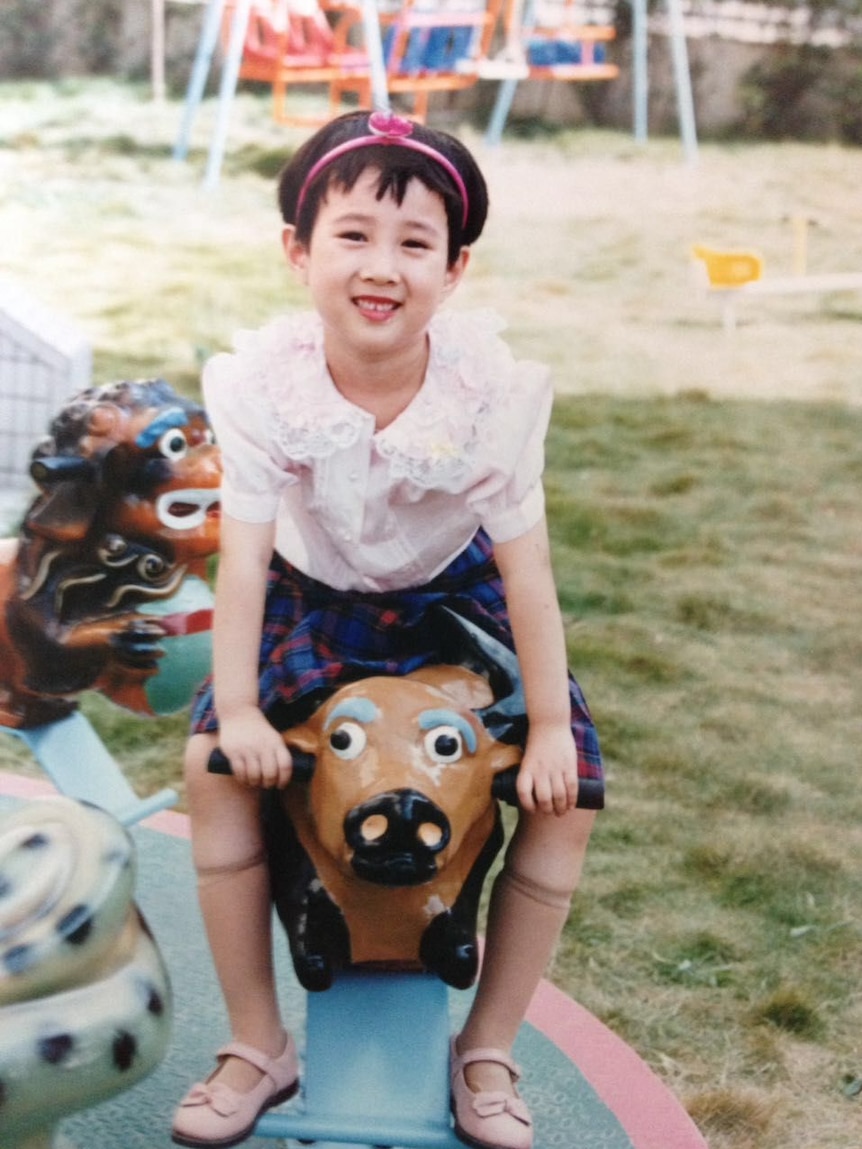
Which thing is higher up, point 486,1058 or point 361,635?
point 361,635

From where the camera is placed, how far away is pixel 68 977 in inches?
50.9

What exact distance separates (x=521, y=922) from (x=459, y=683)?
26 centimetres

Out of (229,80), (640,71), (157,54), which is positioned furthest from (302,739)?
(640,71)

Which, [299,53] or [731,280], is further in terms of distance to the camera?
[299,53]

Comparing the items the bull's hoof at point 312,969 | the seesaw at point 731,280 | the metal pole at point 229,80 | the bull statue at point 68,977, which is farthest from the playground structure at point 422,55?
the bull statue at point 68,977

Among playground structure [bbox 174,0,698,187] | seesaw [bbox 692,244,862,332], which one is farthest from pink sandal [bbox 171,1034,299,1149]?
playground structure [bbox 174,0,698,187]

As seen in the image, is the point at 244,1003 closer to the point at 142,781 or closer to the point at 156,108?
the point at 142,781

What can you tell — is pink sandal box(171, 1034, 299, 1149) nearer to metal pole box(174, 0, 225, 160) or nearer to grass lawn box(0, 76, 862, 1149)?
grass lawn box(0, 76, 862, 1149)

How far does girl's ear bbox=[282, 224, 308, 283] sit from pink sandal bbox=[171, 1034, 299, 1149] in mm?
776

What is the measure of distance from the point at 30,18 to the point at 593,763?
7966 mm

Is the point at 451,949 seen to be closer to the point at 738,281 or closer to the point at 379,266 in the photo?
the point at 379,266

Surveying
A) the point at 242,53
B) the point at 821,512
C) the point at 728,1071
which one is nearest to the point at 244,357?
the point at 728,1071

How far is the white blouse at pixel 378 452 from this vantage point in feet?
5.43

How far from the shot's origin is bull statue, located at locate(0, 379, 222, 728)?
200 centimetres
